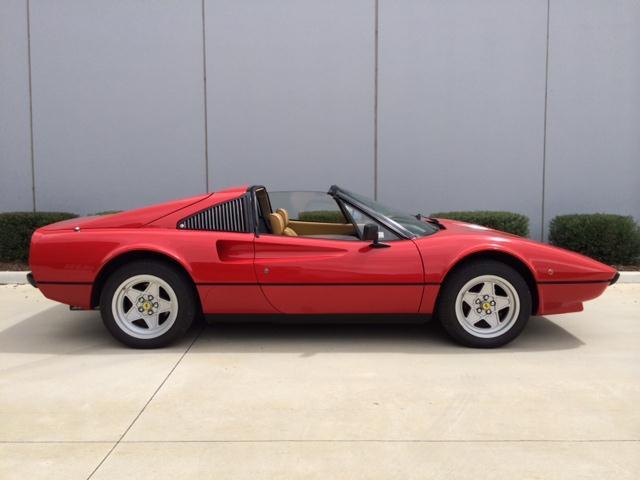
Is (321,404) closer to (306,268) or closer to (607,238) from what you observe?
(306,268)

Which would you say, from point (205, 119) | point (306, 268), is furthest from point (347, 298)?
point (205, 119)

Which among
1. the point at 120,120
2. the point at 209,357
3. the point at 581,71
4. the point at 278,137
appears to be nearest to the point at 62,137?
the point at 120,120

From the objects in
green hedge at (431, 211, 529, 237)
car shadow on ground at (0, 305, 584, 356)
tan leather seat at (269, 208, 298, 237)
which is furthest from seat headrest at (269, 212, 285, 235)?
green hedge at (431, 211, 529, 237)

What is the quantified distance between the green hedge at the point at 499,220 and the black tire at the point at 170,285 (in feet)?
15.5

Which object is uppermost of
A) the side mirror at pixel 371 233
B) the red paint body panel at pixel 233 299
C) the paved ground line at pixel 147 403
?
the side mirror at pixel 371 233

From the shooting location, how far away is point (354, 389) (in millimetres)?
3691

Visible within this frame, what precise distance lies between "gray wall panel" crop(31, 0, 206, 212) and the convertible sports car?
4743 millimetres

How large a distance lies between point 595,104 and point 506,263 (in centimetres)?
577

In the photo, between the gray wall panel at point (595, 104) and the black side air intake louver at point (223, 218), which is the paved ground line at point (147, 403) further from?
the gray wall panel at point (595, 104)

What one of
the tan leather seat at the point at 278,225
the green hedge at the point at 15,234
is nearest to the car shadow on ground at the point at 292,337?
the tan leather seat at the point at 278,225

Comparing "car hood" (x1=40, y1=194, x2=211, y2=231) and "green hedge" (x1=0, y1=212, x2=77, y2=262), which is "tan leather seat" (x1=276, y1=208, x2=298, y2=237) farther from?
"green hedge" (x1=0, y1=212, x2=77, y2=262)

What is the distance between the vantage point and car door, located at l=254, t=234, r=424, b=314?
4.40 meters

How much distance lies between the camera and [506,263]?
4527 mm

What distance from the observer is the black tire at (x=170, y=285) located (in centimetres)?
443
